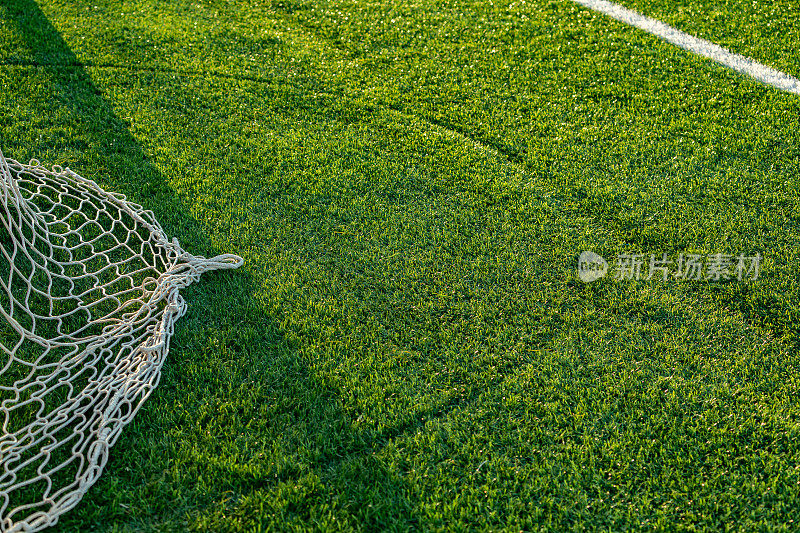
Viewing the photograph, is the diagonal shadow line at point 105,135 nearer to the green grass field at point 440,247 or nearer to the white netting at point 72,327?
the green grass field at point 440,247

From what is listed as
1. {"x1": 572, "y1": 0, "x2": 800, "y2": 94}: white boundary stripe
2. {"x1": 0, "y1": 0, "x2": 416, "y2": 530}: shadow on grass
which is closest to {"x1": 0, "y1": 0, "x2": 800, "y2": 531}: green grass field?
{"x1": 0, "y1": 0, "x2": 416, "y2": 530}: shadow on grass

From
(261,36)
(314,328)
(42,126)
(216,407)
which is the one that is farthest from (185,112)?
(216,407)

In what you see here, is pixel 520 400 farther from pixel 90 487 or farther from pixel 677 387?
pixel 90 487

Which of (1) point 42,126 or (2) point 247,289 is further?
(1) point 42,126

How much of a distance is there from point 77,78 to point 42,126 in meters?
0.62

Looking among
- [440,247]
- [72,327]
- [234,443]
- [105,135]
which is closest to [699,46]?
[440,247]

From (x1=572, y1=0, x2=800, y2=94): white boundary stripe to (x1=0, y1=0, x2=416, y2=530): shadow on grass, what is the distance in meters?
3.68

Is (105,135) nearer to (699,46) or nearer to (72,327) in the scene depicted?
(72,327)

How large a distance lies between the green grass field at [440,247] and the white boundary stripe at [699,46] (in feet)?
0.46

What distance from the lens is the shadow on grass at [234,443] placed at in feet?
7.42

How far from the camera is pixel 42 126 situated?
412cm

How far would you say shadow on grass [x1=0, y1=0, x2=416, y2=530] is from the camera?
2.26 m

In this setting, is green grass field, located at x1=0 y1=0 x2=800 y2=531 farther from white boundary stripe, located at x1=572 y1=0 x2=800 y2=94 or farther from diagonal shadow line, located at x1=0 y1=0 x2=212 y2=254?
white boundary stripe, located at x1=572 y1=0 x2=800 y2=94

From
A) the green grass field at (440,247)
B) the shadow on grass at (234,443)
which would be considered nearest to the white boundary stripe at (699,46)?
the green grass field at (440,247)
